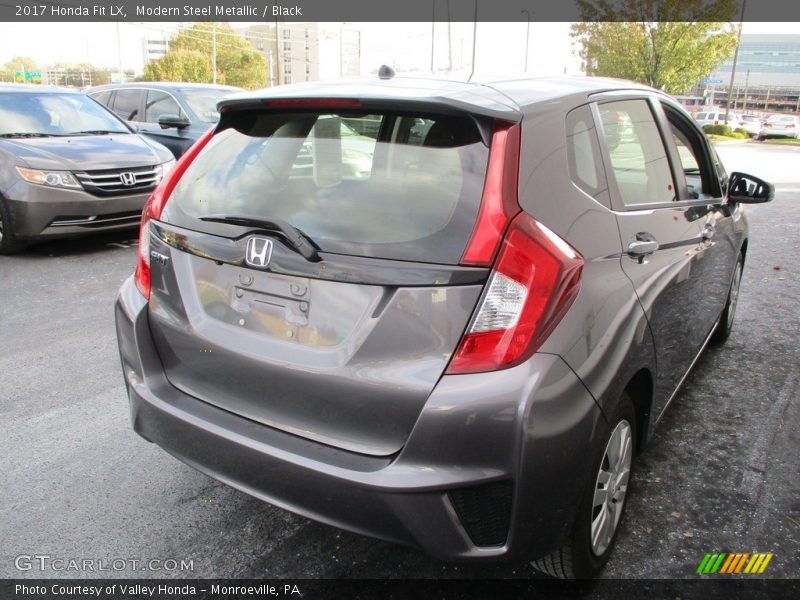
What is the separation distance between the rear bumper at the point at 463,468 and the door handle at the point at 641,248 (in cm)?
68

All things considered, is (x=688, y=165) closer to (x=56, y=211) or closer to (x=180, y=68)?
(x=56, y=211)

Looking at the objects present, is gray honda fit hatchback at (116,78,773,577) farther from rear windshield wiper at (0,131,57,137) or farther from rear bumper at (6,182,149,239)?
rear windshield wiper at (0,131,57,137)

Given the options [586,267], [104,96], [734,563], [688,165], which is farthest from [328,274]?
[104,96]

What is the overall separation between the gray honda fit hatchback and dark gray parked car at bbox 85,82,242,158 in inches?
307

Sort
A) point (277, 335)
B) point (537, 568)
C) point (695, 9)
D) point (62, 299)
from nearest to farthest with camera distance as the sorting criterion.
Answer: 1. point (277, 335)
2. point (537, 568)
3. point (62, 299)
4. point (695, 9)

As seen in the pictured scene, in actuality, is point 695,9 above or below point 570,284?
above

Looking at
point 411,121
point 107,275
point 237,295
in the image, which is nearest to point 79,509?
point 237,295

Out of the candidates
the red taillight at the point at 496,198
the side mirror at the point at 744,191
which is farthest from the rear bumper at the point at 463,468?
the side mirror at the point at 744,191

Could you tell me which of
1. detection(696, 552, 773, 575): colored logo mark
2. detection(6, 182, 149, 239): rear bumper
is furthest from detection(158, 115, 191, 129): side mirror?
detection(696, 552, 773, 575): colored logo mark

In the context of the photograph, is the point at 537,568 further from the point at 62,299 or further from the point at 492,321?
the point at 62,299

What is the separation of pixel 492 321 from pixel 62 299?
4.71 meters

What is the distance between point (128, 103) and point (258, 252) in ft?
33.8

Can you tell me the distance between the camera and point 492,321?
5.99 ft

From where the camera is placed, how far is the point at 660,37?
31.1 m
